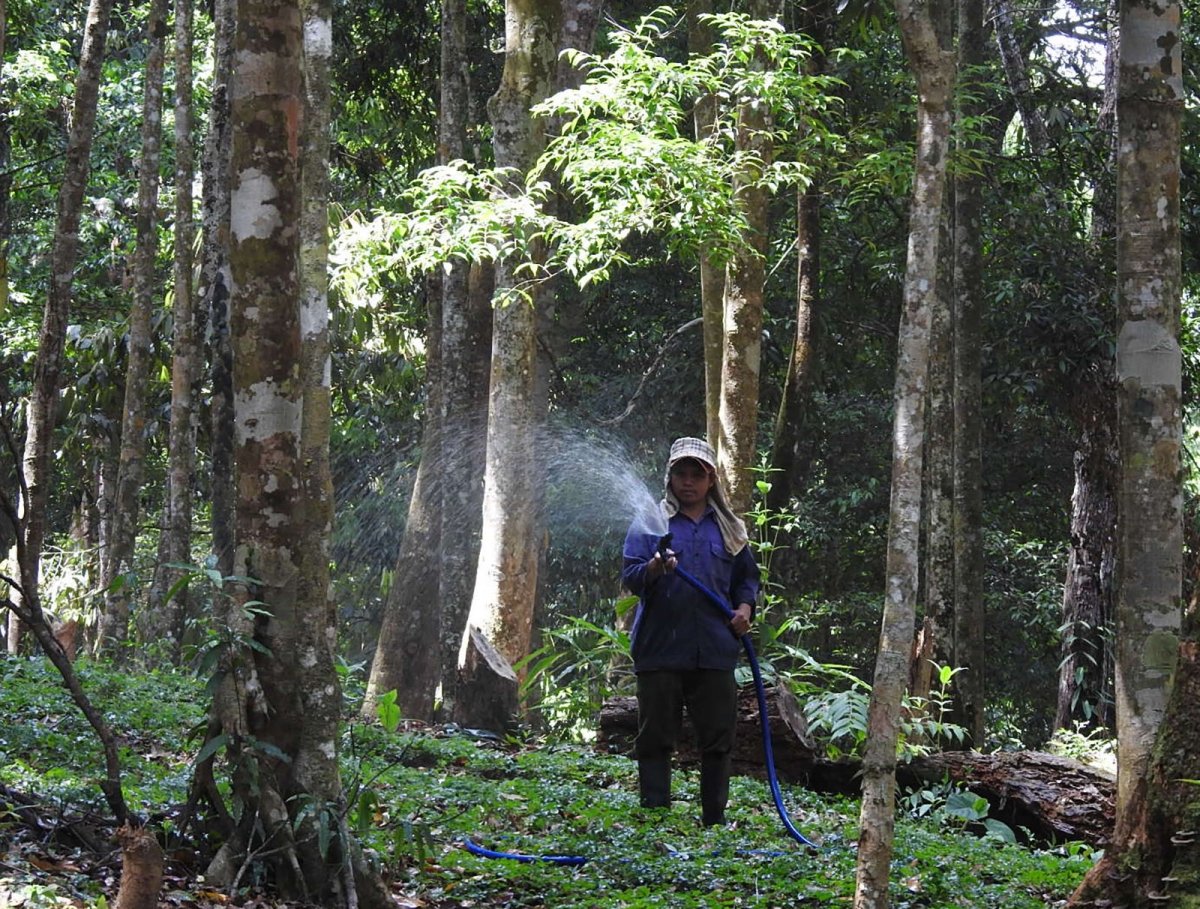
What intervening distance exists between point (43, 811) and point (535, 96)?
7425 mm

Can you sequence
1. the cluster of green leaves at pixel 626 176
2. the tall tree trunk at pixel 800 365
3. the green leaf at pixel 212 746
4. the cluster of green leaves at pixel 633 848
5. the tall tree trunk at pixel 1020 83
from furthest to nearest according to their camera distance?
the tall tree trunk at pixel 1020 83 → the tall tree trunk at pixel 800 365 → the cluster of green leaves at pixel 626 176 → the cluster of green leaves at pixel 633 848 → the green leaf at pixel 212 746

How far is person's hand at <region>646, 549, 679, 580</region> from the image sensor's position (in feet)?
21.6

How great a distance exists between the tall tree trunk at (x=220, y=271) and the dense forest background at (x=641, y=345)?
18 centimetres

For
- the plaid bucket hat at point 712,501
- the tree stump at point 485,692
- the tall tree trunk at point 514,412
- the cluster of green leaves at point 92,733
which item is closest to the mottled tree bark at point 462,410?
the tall tree trunk at point 514,412

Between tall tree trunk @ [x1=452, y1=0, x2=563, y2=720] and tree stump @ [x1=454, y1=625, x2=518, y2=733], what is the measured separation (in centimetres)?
60

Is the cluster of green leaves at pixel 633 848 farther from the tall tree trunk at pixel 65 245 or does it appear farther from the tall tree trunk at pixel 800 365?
the tall tree trunk at pixel 800 365

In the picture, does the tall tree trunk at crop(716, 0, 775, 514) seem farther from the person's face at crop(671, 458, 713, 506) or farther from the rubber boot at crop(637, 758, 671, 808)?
the rubber boot at crop(637, 758, 671, 808)

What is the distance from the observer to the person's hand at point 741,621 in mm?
6762

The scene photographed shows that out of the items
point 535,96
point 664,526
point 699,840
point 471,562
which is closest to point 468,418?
point 471,562

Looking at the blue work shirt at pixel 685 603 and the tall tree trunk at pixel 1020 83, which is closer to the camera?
the blue work shirt at pixel 685 603

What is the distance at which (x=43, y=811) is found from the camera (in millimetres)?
5191

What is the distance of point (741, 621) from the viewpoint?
22.2 feet

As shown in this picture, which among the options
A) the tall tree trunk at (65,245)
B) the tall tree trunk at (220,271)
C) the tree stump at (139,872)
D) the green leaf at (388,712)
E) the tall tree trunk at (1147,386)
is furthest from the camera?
the tall tree trunk at (220,271)

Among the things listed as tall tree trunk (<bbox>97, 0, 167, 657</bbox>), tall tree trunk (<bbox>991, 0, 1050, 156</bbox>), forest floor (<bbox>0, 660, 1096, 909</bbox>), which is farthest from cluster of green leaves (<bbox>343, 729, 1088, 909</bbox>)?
tall tree trunk (<bbox>991, 0, 1050, 156</bbox>)
